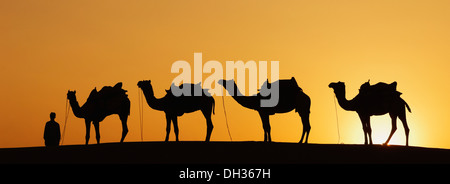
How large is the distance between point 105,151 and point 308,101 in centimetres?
836

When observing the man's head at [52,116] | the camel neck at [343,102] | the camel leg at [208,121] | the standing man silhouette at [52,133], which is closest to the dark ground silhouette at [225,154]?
the standing man silhouette at [52,133]

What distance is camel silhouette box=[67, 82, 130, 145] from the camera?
105ft

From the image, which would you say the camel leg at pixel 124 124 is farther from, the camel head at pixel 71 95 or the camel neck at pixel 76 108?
the camel head at pixel 71 95

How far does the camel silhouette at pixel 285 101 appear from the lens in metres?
30.4

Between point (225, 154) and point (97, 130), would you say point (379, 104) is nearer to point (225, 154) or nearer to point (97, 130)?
point (225, 154)

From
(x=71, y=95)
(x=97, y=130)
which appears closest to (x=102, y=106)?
(x=97, y=130)

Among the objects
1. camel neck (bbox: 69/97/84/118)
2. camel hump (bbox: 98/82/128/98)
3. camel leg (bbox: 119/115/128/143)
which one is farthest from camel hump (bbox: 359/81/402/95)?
camel neck (bbox: 69/97/84/118)

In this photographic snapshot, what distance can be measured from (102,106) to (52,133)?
10.9 ft

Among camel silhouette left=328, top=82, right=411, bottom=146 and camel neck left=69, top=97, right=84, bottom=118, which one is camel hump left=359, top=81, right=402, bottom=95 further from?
camel neck left=69, top=97, right=84, bottom=118
